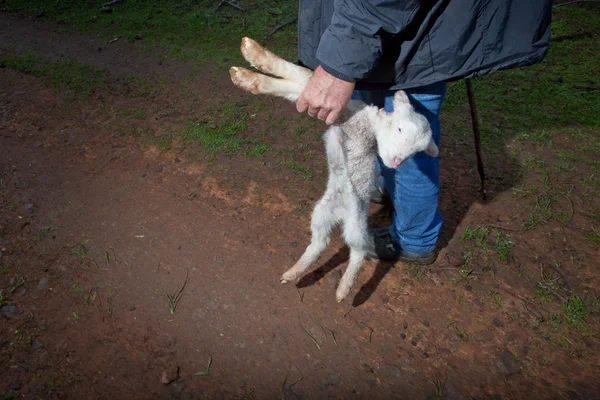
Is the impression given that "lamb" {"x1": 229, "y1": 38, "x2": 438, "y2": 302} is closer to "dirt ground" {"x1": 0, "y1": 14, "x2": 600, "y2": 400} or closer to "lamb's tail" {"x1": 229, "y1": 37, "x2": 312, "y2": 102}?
"lamb's tail" {"x1": 229, "y1": 37, "x2": 312, "y2": 102}

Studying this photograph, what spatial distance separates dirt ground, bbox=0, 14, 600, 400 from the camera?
8.30 ft

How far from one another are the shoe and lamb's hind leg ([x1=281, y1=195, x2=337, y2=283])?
60 cm

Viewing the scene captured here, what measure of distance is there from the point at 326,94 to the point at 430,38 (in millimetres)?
634

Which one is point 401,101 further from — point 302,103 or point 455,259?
point 455,259

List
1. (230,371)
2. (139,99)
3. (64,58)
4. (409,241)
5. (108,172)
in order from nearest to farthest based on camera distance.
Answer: (230,371) → (409,241) → (108,172) → (139,99) → (64,58)

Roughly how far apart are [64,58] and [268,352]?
5913mm

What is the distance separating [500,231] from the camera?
3.57m

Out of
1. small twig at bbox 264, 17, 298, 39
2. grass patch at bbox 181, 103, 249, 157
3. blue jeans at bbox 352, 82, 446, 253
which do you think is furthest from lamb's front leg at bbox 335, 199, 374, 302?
small twig at bbox 264, 17, 298, 39

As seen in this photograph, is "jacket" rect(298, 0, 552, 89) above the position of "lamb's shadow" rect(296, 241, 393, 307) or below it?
above

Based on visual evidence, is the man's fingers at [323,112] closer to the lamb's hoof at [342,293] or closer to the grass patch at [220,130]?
the lamb's hoof at [342,293]

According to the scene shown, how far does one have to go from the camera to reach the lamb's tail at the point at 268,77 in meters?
2.40

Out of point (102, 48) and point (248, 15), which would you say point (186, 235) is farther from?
point (248, 15)

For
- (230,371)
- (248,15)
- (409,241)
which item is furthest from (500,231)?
(248,15)

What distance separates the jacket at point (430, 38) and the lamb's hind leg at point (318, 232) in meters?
0.98
